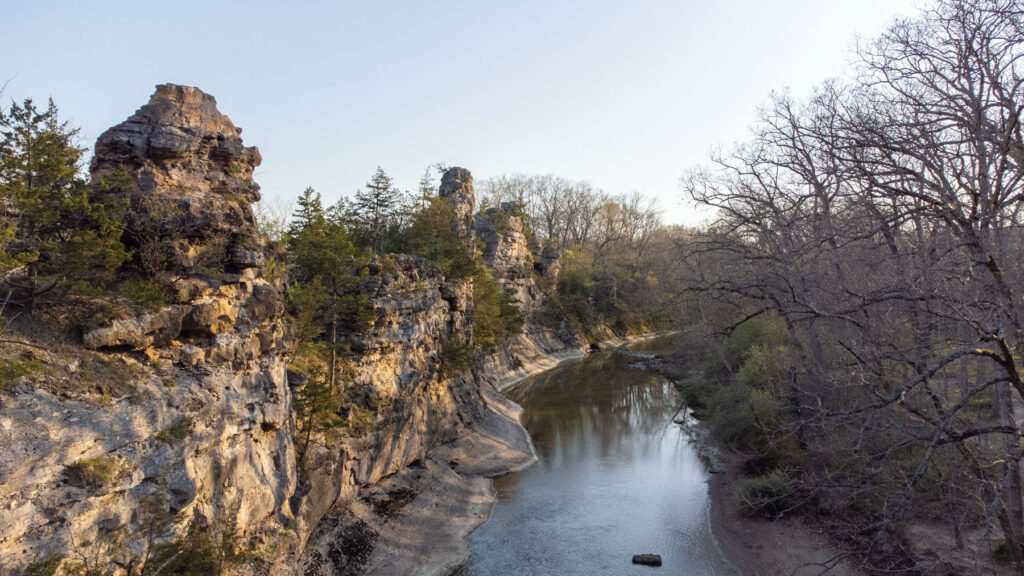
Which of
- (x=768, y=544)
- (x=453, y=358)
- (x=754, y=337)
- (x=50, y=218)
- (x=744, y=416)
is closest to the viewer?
(x=50, y=218)

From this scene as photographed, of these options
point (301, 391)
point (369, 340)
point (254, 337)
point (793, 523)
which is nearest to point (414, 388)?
point (369, 340)

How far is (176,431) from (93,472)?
194 cm

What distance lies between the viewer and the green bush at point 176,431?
10591mm

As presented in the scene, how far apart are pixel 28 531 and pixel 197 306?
540cm

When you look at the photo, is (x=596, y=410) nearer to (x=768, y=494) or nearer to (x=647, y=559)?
(x=768, y=494)

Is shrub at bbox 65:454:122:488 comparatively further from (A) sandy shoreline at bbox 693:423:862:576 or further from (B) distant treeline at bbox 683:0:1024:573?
(A) sandy shoreline at bbox 693:423:862:576

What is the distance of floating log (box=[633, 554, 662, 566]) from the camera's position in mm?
16719

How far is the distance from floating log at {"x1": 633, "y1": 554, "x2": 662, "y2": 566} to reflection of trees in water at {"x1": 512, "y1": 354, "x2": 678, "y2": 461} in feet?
29.9

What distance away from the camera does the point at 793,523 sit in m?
17.8

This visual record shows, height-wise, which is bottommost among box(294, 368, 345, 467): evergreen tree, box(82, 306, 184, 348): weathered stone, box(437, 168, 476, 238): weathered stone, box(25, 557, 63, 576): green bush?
box(25, 557, 63, 576): green bush

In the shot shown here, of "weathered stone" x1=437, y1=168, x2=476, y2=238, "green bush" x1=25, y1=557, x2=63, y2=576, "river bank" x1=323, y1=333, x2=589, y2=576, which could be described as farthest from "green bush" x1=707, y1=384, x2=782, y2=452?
"weathered stone" x1=437, y1=168, x2=476, y2=238

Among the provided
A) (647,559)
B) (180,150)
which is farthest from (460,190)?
(647,559)

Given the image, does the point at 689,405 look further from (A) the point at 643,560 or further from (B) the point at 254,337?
(B) the point at 254,337

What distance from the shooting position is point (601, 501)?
69.5 feet
